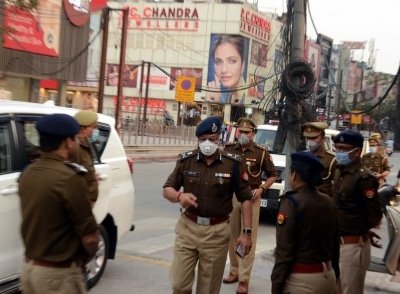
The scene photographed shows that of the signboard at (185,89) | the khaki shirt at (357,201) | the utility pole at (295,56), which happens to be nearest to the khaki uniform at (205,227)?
the khaki shirt at (357,201)

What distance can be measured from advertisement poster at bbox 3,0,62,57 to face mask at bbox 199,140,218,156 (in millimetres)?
18376

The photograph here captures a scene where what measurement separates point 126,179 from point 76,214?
11.2 feet

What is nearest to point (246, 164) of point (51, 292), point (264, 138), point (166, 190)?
point (166, 190)

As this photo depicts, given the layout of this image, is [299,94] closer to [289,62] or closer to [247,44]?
[289,62]

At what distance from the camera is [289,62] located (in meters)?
8.12

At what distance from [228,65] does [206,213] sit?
5526 centimetres

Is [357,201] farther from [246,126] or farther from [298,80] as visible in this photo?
[298,80]

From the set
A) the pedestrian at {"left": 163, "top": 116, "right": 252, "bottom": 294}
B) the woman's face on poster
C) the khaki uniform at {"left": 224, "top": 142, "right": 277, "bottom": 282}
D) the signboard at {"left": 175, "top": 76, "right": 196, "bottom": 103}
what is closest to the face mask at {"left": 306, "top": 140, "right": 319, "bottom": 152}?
the khaki uniform at {"left": 224, "top": 142, "right": 277, "bottom": 282}

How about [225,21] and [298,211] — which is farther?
[225,21]

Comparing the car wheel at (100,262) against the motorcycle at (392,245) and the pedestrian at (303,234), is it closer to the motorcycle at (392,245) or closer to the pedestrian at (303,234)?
the pedestrian at (303,234)

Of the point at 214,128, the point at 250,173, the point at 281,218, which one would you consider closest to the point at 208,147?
the point at 214,128

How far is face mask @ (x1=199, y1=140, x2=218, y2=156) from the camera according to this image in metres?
4.76

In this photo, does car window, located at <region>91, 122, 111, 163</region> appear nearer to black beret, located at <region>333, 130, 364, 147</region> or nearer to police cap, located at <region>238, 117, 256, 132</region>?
police cap, located at <region>238, 117, 256, 132</region>

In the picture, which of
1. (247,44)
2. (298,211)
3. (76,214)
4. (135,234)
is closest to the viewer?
(76,214)
